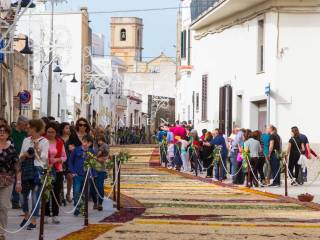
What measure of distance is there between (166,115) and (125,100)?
10119 mm

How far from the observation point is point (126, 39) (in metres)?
172

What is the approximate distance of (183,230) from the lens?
51.4 feet

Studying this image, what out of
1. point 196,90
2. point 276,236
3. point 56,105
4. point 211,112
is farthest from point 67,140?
point 56,105

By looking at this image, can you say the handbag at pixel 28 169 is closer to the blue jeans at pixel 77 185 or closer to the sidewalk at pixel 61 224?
the sidewalk at pixel 61 224

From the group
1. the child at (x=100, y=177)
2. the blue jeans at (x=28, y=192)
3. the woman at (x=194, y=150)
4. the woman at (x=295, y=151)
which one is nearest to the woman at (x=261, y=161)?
the woman at (x=295, y=151)

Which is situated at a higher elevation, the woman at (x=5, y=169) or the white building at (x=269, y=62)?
the white building at (x=269, y=62)

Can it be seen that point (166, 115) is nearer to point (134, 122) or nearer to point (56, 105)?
point (134, 122)

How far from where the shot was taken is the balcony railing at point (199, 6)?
44.1 meters

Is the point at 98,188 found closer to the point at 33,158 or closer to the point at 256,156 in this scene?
the point at 33,158

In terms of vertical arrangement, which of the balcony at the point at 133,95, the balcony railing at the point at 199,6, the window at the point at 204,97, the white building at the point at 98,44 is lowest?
the window at the point at 204,97

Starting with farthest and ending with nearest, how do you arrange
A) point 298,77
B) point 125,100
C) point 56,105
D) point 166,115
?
point 166,115 → point 125,100 → point 56,105 → point 298,77

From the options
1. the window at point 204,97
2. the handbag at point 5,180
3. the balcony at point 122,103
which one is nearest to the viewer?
the handbag at point 5,180

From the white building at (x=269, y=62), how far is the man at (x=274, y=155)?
4.19 metres

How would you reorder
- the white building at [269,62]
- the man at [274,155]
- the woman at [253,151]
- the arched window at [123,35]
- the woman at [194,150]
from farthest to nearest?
the arched window at [123,35]
the woman at [194,150]
the white building at [269,62]
the man at [274,155]
the woman at [253,151]
